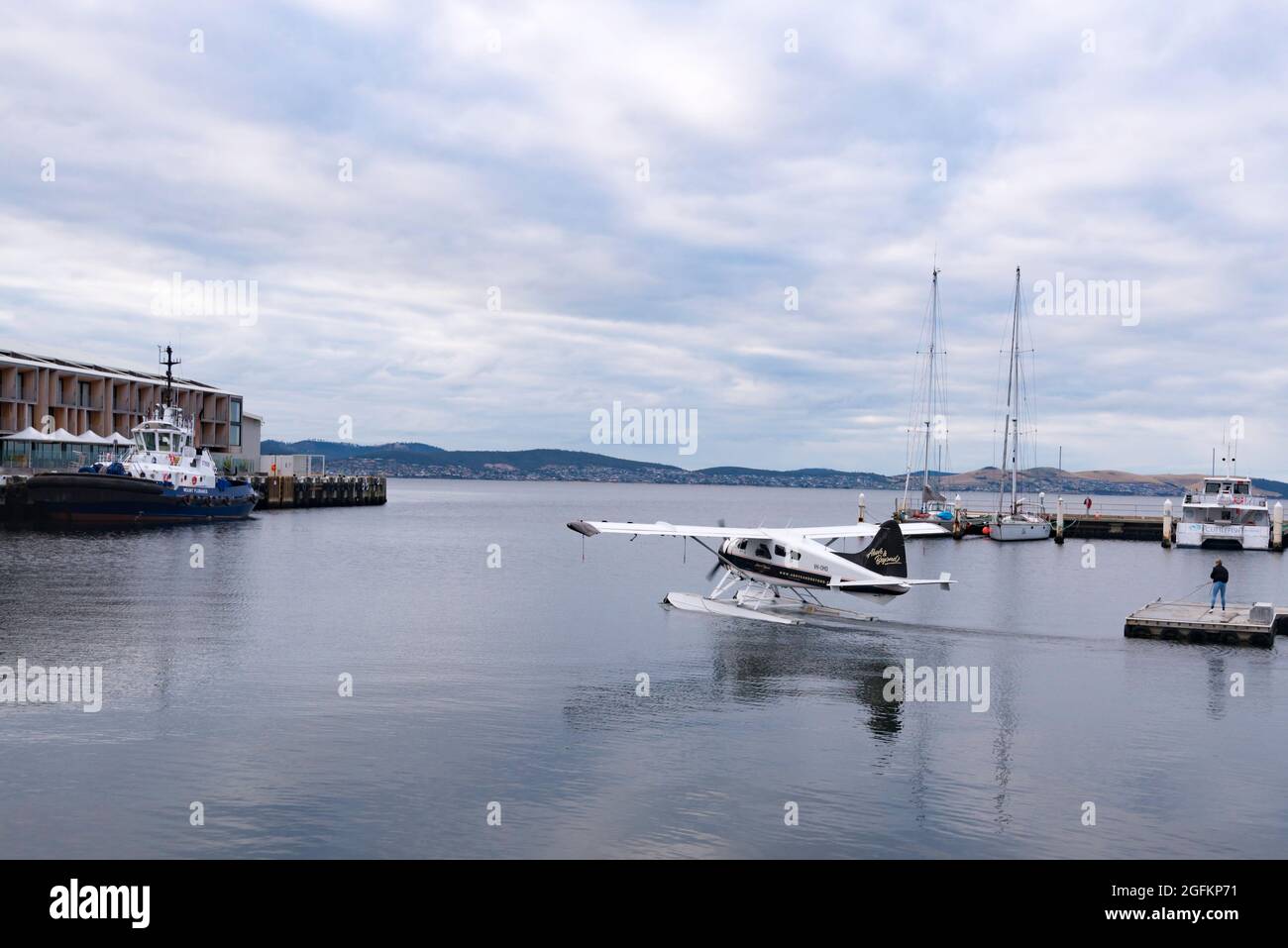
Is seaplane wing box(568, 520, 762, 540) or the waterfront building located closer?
seaplane wing box(568, 520, 762, 540)

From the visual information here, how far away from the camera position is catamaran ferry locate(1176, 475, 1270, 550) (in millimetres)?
80875

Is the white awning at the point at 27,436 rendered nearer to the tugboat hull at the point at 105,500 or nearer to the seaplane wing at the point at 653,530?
the tugboat hull at the point at 105,500

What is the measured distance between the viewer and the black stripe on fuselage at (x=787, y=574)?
32500mm

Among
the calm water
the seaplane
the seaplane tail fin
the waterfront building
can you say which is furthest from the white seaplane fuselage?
the waterfront building

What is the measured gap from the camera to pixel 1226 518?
82312mm

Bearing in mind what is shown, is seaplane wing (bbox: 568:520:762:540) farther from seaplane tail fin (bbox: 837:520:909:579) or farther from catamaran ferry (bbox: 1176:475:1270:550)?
catamaran ferry (bbox: 1176:475:1270:550)

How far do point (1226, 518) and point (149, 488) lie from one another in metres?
82.1

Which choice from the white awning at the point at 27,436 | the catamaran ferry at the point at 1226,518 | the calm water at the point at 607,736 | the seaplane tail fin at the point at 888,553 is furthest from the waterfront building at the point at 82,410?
the catamaran ferry at the point at 1226,518

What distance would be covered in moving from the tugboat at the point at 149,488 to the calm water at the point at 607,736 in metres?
41.6

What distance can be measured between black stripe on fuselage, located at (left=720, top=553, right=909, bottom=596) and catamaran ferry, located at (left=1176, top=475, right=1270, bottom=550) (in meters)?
60.7

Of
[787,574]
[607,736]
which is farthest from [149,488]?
[607,736]

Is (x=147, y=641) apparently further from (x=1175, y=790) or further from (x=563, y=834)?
(x=1175, y=790)

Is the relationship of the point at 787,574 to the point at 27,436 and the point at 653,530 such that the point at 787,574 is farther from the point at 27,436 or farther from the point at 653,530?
the point at 27,436
